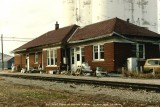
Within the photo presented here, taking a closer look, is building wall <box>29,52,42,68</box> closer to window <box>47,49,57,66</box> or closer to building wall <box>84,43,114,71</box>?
window <box>47,49,57,66</box>

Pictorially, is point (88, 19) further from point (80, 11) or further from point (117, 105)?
point (117, 105)

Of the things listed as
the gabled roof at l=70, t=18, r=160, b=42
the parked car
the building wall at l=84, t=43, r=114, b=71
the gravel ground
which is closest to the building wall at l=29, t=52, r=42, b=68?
the gabled roof at l=70, t=18, r=160, b=42

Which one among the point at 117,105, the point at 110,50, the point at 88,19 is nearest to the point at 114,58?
→ the point at 110,50

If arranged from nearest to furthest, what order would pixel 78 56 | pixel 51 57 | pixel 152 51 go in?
pixel 152 51, pixel 78 56, pixel 51 57

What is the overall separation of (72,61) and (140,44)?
320 inches

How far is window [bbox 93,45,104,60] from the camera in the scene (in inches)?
1259

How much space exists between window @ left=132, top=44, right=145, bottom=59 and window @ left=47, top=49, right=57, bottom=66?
35.4ft

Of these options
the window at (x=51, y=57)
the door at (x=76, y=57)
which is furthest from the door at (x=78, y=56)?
the window at (x=51, y=57)

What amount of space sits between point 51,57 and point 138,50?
11870 millimetres

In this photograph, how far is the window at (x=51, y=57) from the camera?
3972 cm

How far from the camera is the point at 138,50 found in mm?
32906

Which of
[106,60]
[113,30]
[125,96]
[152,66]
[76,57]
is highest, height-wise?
[113,30]

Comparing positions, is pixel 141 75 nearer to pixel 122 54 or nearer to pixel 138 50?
pixel 122 54

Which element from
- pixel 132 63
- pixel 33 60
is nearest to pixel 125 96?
pixel 132 63
